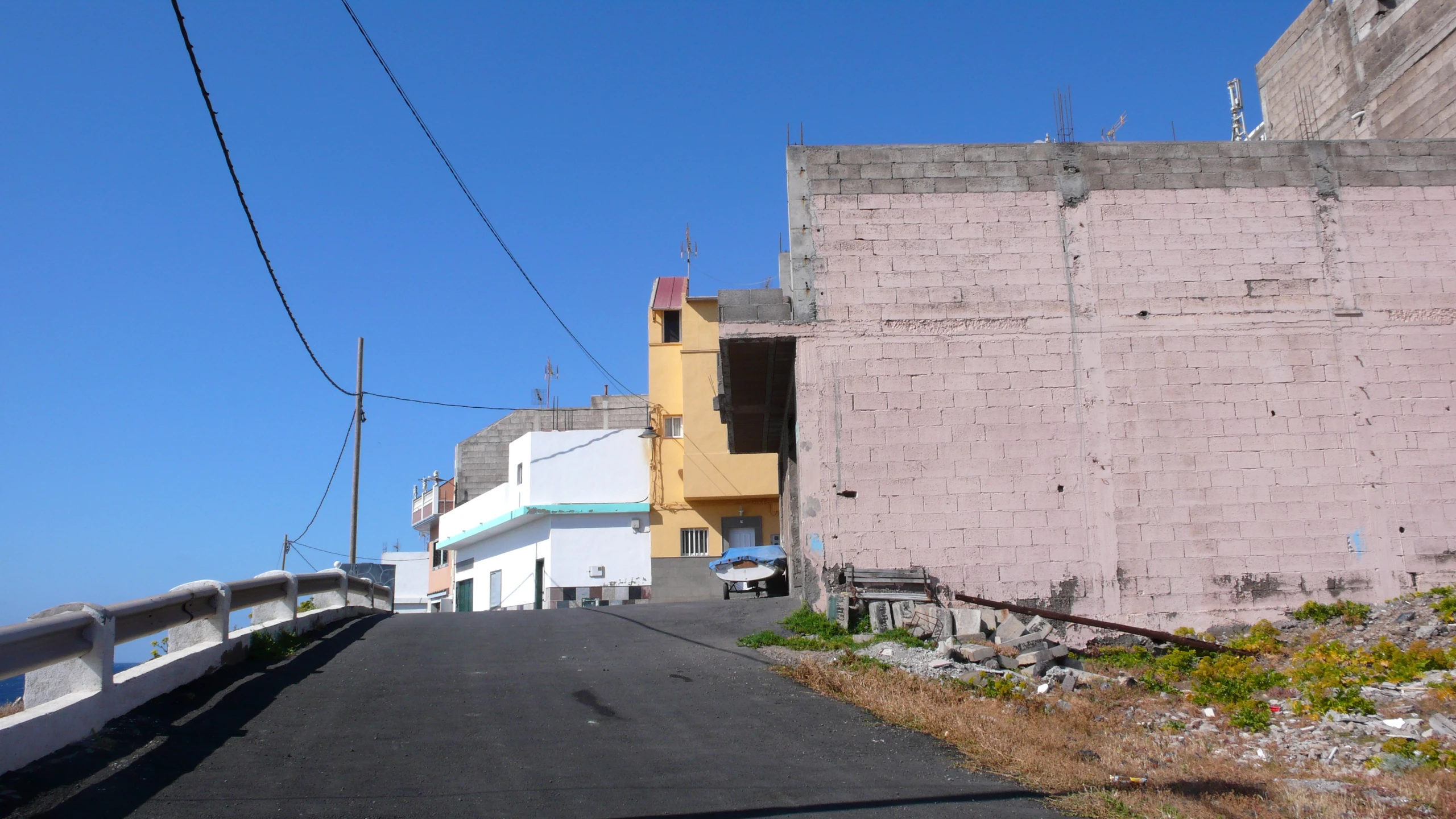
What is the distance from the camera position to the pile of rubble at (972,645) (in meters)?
10.8

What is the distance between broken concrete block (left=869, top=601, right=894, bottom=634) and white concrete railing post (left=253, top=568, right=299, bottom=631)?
23.2 ft

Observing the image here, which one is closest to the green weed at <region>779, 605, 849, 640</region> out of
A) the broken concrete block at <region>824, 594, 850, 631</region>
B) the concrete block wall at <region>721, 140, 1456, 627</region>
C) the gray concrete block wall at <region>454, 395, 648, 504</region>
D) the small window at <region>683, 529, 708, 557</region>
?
the broken concrete block at <region>824, 594, 850, 631</region>

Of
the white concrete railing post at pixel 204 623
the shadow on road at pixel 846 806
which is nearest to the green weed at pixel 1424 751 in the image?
the shadow on road at pixel 846 806

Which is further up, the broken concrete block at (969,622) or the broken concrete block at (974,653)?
the broken concrete block at (969,622)

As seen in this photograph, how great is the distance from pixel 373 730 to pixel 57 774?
7.34ft

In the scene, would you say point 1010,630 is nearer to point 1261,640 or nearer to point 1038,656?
point 1038,656

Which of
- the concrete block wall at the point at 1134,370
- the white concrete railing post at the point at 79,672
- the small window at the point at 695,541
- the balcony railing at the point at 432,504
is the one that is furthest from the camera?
the balcony railing at the point at 432,504

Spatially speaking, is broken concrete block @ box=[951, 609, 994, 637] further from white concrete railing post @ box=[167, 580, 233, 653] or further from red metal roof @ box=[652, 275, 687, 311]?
red metal roof @ box=[652, 275, 687, 311]

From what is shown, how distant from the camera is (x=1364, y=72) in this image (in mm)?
19547

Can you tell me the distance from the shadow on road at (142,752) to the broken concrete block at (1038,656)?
7374mm

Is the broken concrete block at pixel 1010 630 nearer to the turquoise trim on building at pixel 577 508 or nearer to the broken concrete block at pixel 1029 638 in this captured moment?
the broken concrete block at pixel 1029 638

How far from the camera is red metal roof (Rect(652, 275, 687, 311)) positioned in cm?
3622

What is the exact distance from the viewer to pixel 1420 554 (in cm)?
1439

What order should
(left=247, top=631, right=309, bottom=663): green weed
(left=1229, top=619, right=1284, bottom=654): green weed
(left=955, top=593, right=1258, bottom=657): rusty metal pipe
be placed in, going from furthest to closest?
1. (left=1229, top=619, right=1284, bottom=654): green weed
2. (left=955, top=593, right=1258, bottom=657): rusty metal pipe
3. (left=247, top=631, right=309, bottom=663): green weed
